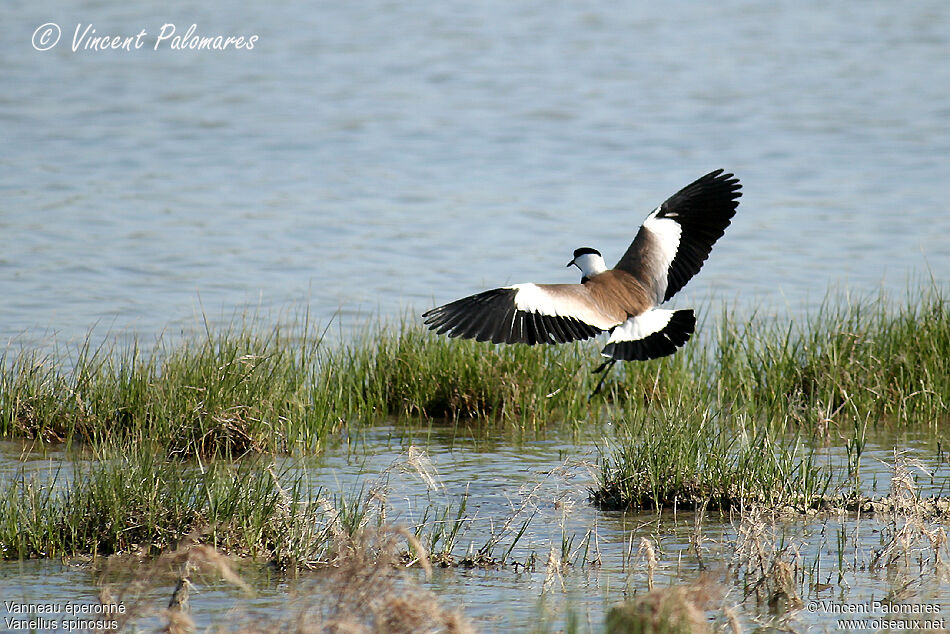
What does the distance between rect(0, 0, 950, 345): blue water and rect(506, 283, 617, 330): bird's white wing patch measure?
13.1 ft

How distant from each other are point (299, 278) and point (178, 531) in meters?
6.54

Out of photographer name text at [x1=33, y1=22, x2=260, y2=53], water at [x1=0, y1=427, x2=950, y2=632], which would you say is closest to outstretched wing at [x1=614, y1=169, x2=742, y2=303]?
water at [x1=0, y1=427, x2=950, y2=632]

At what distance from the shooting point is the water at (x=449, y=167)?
9.76 m

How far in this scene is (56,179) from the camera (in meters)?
15.0

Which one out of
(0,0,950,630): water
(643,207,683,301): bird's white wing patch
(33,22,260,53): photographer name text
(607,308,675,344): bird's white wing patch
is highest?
(33,22,260,53): photographer name text

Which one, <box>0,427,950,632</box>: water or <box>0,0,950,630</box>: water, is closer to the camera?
<box>0,427,950,632</box>: water

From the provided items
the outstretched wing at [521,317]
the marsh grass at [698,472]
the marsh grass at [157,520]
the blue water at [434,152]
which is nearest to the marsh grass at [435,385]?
the marsh grass at [698,472]

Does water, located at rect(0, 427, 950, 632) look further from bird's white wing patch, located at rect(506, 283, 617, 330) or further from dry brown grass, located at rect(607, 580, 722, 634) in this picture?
bird's white wing patch, located at rect(506, 283, 617, 330)

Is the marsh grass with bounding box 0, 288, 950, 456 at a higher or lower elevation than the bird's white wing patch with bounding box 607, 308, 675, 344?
lower

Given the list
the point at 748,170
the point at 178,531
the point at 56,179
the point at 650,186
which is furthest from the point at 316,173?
the point at 178,531

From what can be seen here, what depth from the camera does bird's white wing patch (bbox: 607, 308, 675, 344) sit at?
229 inches

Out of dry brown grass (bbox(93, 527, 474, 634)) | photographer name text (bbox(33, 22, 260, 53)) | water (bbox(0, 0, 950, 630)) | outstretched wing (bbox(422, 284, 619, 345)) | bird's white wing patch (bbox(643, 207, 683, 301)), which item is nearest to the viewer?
dry brown grass (bbox(93, 527, 474, 634))

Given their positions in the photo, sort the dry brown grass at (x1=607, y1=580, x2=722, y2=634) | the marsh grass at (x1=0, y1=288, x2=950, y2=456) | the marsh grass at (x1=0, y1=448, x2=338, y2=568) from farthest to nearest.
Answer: the marsh grass at (x1=0, y1=288, x2=950, y2=456) < the marsh grass at (x1=0, y1=448, x2=338, y2=568) < the dry brown grass at (x1=607, y1=580, x2=722, y2=634)

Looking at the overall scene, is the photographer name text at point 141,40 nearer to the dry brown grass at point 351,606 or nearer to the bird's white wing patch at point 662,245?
the bird's white wing patch at point 662,245
